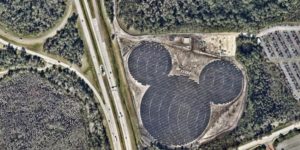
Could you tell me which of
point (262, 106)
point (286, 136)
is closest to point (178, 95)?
point (262, 106)

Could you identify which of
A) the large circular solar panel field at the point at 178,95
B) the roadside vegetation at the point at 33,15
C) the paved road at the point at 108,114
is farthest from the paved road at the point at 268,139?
the roadside vegetation at the point at 33,15

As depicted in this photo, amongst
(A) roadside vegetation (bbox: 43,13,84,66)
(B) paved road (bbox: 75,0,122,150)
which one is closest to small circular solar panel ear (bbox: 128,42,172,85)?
(B) paved road (bbox: 75,0,122,150)

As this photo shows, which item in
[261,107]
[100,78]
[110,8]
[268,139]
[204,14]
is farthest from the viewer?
[110,8]

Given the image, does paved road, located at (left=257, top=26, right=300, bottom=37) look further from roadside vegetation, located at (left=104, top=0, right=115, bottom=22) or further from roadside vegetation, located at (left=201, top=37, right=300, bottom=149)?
roadside vegetation, located at (left=104, top=0, right=115, bottom=22)

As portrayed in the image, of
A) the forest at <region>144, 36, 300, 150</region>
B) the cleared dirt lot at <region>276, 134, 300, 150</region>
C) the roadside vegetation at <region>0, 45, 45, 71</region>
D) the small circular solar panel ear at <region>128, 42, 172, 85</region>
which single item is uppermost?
the roadside vegetation at <region>0, 45, 45, 71</region>

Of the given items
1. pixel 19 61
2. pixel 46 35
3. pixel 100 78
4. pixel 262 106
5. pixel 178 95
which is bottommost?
pixel 262 106

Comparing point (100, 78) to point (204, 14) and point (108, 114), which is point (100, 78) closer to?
point (108, 114)
